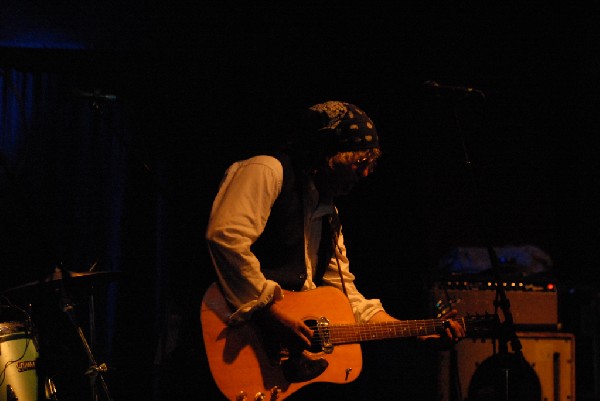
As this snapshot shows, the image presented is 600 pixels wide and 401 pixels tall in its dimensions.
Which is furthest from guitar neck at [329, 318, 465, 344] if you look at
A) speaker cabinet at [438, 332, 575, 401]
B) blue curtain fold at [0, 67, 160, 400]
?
blue curtain fold at [0, 67, 160, 400]

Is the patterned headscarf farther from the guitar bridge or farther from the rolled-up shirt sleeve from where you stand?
the guitar bridge

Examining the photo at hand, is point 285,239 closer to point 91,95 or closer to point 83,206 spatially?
point 91,95

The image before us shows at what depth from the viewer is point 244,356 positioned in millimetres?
2754

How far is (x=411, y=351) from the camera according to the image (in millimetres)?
4574

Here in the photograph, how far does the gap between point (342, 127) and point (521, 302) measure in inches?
79.9

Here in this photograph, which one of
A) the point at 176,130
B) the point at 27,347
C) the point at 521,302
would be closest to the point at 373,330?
the point at 521,302

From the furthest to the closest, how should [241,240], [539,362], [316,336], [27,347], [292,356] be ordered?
1. [539,362]
2. [27,347]
3. [316,336]
4. [292,356]
5. [241,240]

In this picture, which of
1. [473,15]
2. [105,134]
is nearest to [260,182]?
[105,134]

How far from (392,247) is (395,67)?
4.86 feet

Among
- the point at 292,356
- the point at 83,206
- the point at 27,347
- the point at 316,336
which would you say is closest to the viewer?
the point at 292,356

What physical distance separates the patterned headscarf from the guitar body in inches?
29.6

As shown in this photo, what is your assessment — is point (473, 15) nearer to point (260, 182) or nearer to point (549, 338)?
point (549, 338)

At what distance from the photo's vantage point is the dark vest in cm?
301

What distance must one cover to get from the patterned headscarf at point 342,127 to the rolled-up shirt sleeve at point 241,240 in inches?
18.4
